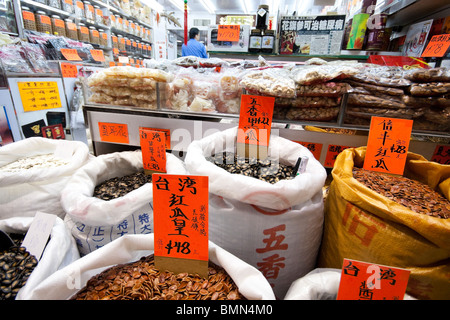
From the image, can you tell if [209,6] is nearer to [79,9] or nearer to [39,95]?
[79,9]

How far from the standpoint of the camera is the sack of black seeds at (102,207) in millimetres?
773

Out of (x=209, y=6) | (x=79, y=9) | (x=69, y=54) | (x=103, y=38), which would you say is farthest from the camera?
(x=209, y=6)

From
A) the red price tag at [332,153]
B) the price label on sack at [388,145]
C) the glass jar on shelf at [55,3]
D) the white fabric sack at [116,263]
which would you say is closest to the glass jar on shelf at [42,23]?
the glass jar on shelf at [55,3]

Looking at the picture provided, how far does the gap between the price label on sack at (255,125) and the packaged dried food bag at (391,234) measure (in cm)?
32

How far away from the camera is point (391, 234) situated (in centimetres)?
66

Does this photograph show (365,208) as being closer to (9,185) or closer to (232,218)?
(232,218)

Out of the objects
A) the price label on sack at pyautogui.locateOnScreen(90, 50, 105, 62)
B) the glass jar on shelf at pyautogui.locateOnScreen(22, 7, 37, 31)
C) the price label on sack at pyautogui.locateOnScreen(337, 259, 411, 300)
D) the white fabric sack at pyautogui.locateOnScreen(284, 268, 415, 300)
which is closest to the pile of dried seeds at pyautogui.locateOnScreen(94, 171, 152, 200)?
the white fabric sack at pyautogui.locateOnScreen(284, 268, 415, 300)

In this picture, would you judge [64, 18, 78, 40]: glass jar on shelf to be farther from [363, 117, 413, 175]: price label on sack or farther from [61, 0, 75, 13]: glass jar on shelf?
[363, 117, 413, 175]: price label on sack

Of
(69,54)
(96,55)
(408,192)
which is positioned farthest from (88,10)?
(408,192)

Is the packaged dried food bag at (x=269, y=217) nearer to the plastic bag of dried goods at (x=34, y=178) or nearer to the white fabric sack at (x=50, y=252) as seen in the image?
the white fabric sack at (x=50, y=252)

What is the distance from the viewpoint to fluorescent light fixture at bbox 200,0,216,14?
370 inches

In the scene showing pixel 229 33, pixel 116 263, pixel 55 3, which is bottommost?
pixel 116 263

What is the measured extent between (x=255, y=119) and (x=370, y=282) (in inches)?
27.0
